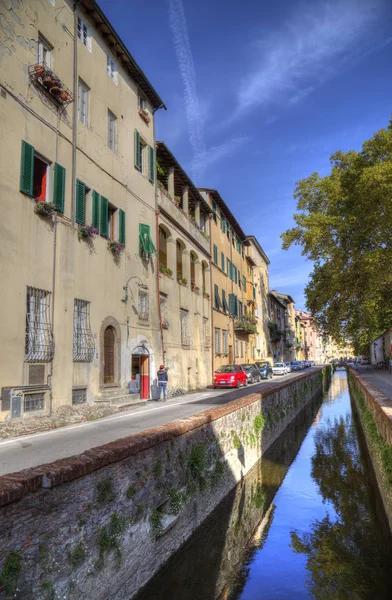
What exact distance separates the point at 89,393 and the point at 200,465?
690 centimetres

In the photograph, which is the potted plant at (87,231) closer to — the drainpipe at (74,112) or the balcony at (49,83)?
the drainpipe at (74,112)

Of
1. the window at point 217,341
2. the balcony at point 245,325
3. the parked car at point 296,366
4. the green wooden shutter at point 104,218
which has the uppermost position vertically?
the green wooden shutter at point 104,218

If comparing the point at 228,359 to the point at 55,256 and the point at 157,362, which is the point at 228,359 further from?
the point at 55,256

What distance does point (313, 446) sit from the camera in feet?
57.1

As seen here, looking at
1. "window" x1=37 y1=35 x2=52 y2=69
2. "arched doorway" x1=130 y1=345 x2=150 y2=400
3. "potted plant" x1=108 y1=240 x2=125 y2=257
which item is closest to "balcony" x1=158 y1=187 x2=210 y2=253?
"potted plant" x1=108 y1=240 x2=125 y2=257

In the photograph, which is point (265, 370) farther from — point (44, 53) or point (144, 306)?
point (44, 53)

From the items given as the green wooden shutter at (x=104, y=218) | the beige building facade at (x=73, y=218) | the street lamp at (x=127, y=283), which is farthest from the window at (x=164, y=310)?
the green wooden shutter at (x=104, y=218)

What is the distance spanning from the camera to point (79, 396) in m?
13.7

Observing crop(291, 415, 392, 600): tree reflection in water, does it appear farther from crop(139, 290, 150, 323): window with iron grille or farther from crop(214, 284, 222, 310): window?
crop(214, 284, 222, 310): window

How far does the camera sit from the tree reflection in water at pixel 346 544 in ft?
21.7

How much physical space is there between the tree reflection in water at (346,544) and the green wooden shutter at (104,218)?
34.4ft

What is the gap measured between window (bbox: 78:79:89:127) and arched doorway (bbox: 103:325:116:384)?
23.5ft

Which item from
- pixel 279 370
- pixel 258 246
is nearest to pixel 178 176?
pixel 279 370

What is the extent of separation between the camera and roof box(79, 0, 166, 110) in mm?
15953
